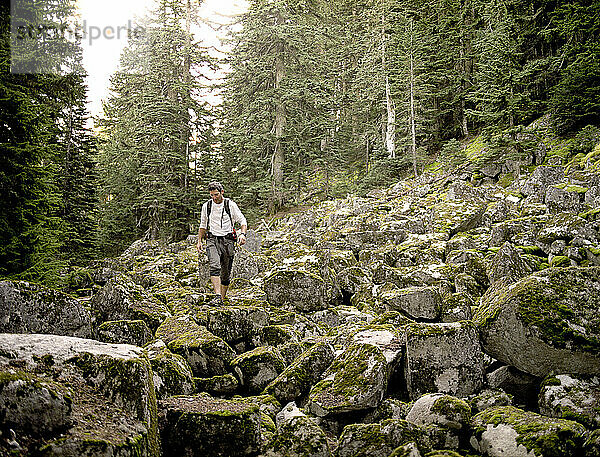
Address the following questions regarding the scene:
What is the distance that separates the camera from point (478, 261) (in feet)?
26.2

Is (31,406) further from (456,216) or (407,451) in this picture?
(456,216)

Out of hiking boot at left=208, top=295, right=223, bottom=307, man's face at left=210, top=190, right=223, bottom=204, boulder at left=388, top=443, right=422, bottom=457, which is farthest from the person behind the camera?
man's face at left=210, top=190, right=223, bottom=204

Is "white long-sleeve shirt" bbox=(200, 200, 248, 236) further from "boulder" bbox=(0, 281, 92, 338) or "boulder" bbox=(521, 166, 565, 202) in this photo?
"boulder" bbox=(521, 166, 565, 202)

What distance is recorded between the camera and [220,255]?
8.20 metres

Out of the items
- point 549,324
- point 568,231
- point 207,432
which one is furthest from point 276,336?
point 568,231

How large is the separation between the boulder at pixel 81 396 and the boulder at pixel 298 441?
40.0 inches

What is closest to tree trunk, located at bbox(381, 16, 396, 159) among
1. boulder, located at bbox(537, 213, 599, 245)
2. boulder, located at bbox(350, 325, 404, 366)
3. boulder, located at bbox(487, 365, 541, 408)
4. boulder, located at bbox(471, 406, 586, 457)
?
boulder, located at bbox(537, 213, 599, 245)

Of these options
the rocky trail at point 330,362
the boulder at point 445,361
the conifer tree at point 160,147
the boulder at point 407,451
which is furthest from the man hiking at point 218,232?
the conifer tree at point 160,147

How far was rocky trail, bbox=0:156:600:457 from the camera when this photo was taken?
2.94 meters

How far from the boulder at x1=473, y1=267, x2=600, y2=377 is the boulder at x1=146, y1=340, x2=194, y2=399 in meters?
3.44

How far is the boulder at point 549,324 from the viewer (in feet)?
12.4

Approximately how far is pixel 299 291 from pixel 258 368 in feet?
9.11

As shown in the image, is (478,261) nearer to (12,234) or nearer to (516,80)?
(12,234)

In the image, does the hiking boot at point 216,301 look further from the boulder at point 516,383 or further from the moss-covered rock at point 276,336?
the boulder at point 516,383
